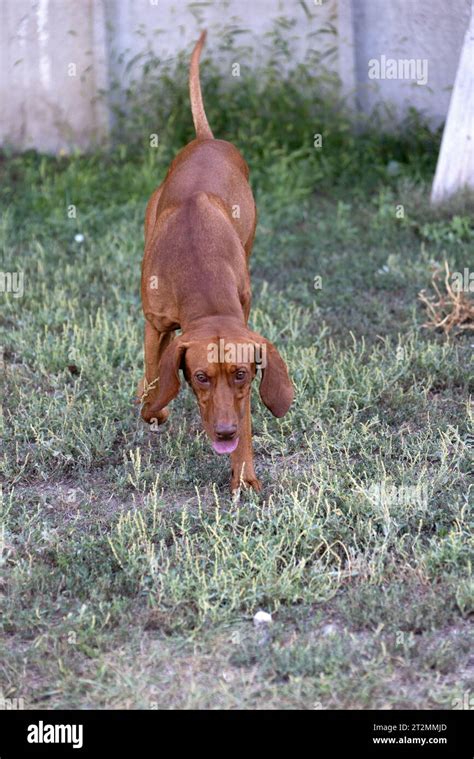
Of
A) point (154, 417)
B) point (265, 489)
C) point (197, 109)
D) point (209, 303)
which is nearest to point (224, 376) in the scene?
point (209, 303)

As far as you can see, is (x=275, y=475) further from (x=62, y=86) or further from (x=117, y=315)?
(x=62, y=86)

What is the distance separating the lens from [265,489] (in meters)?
5.02

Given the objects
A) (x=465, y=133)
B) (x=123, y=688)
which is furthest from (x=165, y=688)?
(x=465, y=133)

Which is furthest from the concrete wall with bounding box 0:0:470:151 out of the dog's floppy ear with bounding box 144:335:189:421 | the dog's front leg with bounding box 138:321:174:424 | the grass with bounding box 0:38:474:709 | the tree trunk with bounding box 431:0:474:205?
the dog's floppy ear with bounding box 144:335:189:421

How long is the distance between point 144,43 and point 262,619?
6622 millimetres

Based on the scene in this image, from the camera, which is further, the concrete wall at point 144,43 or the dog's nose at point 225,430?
the concrete wall at point 144,43

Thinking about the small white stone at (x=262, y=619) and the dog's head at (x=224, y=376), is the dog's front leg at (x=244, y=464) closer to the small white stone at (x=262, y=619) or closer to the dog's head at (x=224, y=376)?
the dog's head at (x=224, y=376)

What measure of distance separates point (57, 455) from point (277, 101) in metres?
5.16

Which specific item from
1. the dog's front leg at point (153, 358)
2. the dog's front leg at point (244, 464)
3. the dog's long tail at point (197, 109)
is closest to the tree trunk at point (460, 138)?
the dog's long tail at point (197, 109)

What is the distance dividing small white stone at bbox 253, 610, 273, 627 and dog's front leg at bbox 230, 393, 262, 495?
0.92 meters

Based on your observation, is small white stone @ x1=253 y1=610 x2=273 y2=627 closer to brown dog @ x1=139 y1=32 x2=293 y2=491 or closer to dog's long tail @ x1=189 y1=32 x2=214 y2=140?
brown dog @ x1=139 y1=32 x2=293 y2=491

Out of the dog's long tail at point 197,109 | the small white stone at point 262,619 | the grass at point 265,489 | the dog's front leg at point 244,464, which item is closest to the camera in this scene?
the grass at point 265,489

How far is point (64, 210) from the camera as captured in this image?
8.68m

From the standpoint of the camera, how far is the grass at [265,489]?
150 inches
